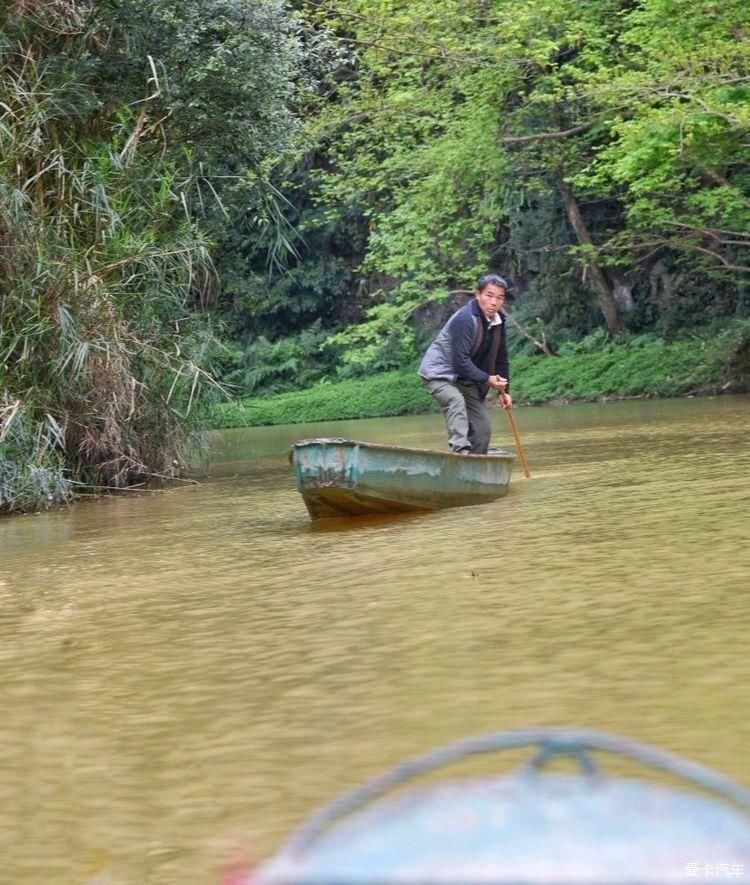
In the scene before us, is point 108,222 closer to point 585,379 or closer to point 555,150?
point 555,150

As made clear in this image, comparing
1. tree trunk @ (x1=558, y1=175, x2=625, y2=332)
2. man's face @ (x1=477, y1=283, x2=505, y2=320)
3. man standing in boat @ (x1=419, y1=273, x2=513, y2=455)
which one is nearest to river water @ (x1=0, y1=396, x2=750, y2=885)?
man standing in boat @ (x1=419, y1=273, x2=513, y2=455)

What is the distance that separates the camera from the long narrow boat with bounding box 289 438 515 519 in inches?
426

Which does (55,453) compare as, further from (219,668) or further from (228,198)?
(219,668)

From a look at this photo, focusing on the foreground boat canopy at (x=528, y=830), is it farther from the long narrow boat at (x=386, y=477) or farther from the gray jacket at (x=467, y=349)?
the gray jacket at (x=467, y=349)

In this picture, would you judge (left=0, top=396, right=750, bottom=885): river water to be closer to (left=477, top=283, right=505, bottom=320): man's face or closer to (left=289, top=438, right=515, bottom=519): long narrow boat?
(left=289, top=438, right=515, bottom=519): long narrow boat

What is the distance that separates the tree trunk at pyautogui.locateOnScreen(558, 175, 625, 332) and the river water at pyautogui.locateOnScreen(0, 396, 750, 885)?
20.9 meters

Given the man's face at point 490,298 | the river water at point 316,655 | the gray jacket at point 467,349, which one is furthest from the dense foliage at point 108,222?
the man's face at point 490,298

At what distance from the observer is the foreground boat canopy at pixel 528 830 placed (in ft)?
5.08

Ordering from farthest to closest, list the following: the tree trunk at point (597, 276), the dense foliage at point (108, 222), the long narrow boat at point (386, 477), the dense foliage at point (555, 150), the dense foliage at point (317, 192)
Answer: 1. the tree trunk at point (597, 276)
2. the dense foliage at point (555, 150)
3. the dense foliage at point (317, 192)
4. the dense foliage at point (108, 222)
5. the long narrow boat at point (386, 477)

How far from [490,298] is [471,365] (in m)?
0.60

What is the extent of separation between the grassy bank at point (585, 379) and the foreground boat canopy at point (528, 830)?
2359 cm

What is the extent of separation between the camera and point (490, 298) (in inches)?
483

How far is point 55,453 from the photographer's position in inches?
553

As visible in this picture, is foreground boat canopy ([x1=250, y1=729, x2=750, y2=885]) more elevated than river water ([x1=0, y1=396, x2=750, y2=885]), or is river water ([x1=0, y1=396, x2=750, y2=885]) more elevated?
foreground boat canopy ([x1=250, y1=729, x2=750, y2=885])
